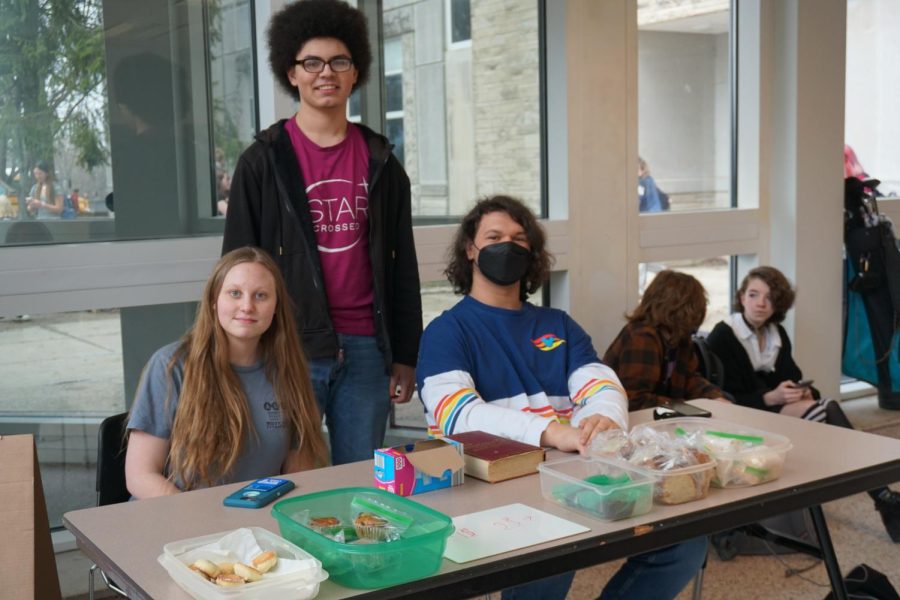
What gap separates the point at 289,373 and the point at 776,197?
132 inches

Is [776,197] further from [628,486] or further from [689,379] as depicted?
[628,486]

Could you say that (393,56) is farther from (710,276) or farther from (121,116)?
(710,276)

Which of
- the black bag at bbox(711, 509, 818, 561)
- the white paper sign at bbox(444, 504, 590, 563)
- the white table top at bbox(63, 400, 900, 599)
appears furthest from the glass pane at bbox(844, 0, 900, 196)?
the white paper sign at bbox(444, 504, 590, 563)

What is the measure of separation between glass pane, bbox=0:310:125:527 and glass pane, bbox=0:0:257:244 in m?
0.28

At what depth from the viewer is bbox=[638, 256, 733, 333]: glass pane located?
4.82m

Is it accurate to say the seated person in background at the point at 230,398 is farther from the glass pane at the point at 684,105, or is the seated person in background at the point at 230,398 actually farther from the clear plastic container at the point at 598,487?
the glass pane at the point at 684,105

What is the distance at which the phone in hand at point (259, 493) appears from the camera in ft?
6.31

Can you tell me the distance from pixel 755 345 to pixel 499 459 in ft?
8.39

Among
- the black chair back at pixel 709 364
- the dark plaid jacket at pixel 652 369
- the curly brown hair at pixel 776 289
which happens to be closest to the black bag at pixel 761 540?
the dark plaid jacket at pixel 652 369

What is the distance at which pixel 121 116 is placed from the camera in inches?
134

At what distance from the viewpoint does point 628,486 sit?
1845mm

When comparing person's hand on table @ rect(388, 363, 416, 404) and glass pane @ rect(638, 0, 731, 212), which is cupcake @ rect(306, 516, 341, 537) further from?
glass pane @ rect(638, 0, 731, 212)

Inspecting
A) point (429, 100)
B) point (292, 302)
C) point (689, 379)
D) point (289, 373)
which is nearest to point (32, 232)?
point (292, 302)

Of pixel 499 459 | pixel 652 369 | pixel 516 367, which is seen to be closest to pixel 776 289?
pixel 652 369
